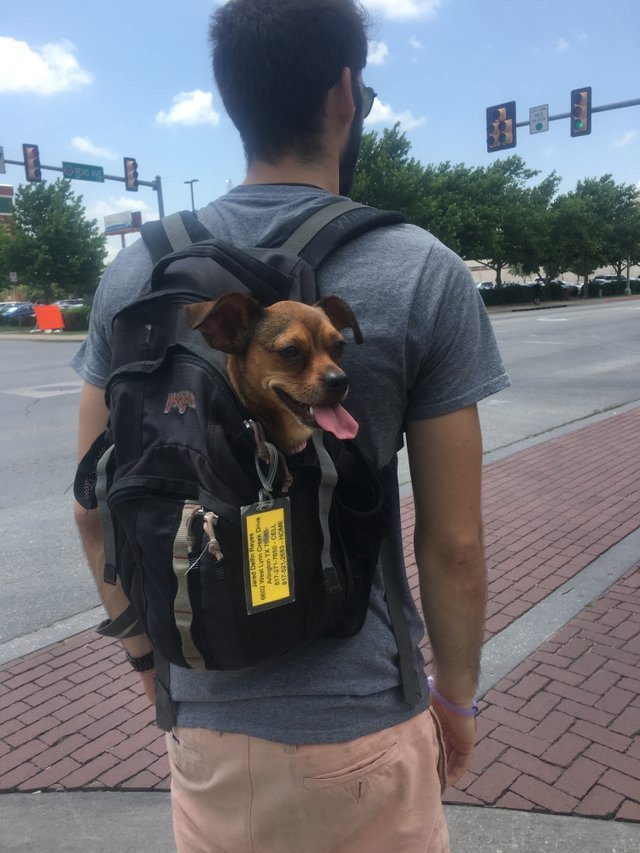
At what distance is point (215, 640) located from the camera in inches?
42.7

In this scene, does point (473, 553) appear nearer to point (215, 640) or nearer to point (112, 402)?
point (215, 640)

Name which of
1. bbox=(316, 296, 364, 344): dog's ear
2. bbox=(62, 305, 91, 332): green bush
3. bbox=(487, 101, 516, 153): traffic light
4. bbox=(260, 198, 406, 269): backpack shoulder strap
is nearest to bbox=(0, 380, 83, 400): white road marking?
bbox=(260, 198, 406, 269): backpack shoulder strap

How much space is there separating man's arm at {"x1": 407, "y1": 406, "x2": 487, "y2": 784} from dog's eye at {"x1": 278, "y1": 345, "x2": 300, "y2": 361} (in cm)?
35

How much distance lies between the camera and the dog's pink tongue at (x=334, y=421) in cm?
108

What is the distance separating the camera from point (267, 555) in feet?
3.48

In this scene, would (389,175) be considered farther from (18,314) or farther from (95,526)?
(95,526)

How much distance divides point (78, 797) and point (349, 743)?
6.90 feet

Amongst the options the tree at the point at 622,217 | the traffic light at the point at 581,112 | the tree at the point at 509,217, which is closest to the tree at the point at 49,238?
the tree at the point at 509,217

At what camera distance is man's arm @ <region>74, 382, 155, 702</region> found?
1470 mm

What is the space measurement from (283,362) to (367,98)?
0.69 m

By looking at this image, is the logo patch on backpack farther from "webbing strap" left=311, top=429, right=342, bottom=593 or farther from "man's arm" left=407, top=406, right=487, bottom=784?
"man's arm" left=407, top=406, right=487, bottom=784

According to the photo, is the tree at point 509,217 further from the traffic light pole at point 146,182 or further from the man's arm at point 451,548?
the man's arm at point 451,548

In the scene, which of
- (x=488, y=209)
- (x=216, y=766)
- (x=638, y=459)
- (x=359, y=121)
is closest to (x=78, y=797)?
(x=216, y=766)

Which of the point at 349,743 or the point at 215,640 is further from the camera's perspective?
the point at 349,743
